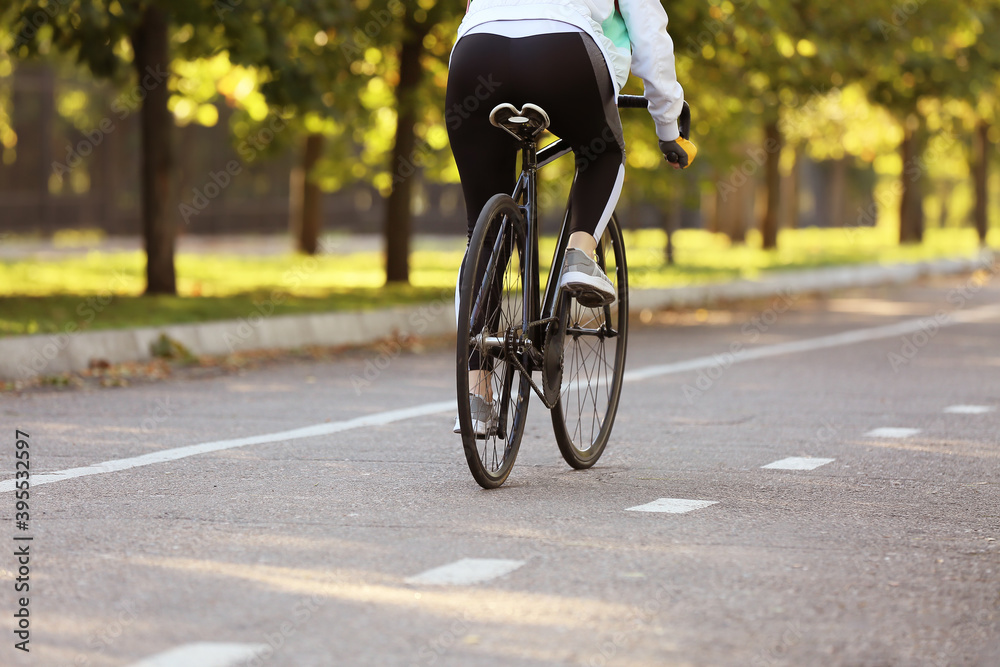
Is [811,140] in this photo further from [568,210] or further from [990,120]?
[568,210]

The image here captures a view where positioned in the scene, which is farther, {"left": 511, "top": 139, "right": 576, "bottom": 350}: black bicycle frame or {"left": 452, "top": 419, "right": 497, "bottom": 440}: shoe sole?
{"left": 511, "top": 139, "right": 576, "bottom": 350}: black bicycle frame

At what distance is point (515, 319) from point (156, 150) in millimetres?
8711

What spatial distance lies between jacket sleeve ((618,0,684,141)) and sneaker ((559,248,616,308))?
0.48 m

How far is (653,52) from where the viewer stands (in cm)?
496

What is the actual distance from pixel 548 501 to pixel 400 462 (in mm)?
980

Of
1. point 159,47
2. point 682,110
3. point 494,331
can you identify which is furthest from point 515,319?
point 159,47

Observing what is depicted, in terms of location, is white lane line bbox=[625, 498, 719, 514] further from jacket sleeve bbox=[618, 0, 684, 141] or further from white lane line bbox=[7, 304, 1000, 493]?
white lane line bbox=[7, 304, 1000, 493]

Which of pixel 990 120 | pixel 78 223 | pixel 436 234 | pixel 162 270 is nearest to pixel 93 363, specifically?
pixel 162 270

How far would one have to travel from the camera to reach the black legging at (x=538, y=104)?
4.80 m

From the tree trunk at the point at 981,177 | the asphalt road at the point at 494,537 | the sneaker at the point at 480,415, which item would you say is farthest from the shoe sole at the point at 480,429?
the tree trunk at the point at 981,177

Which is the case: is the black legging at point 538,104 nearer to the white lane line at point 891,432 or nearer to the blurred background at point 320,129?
the white lane line at point 891,432

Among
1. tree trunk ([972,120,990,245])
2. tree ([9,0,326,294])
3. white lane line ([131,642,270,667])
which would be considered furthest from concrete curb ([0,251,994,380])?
tree trunk ([972,120,990,245])

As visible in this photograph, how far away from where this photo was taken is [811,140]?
38750mm

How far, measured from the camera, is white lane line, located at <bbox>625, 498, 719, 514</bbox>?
15.4 ft
